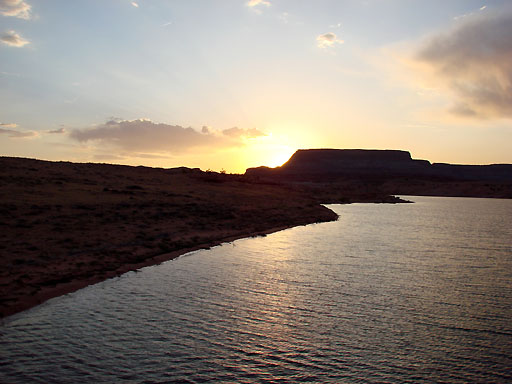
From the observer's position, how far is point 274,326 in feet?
45.3

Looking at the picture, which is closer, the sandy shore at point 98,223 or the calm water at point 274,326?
the calm water at point 274,326

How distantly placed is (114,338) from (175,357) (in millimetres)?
2260

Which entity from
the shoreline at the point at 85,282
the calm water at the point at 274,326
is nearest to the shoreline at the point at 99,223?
the shoreline at the point at 85,282

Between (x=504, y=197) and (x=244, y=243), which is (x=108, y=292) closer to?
(x=244, y=243)

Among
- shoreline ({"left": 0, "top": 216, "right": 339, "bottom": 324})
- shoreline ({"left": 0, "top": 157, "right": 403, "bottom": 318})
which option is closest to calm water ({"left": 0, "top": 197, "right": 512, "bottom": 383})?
shoreline ({"left": 0, "top": 216, "right": 339, "bottom": 324})

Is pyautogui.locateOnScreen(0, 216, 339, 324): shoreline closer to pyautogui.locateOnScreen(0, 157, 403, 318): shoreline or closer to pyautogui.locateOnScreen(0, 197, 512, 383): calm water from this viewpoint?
pyautogui.locateOnScreen(0, 157, 403, 318): shoreline

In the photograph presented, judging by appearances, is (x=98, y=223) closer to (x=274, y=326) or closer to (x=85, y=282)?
(x=85, y=282)

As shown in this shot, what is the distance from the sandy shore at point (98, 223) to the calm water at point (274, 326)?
6.56 ft

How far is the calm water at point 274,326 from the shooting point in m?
10.5

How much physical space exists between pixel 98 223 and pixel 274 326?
69.6ft

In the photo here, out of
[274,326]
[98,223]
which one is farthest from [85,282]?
[98,223]

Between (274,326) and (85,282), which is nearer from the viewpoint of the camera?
Answer: (274,326)

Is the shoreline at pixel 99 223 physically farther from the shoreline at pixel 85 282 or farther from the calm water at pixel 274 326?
the calm water at pixel 274 326

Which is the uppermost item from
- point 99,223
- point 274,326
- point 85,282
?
point 99,223
